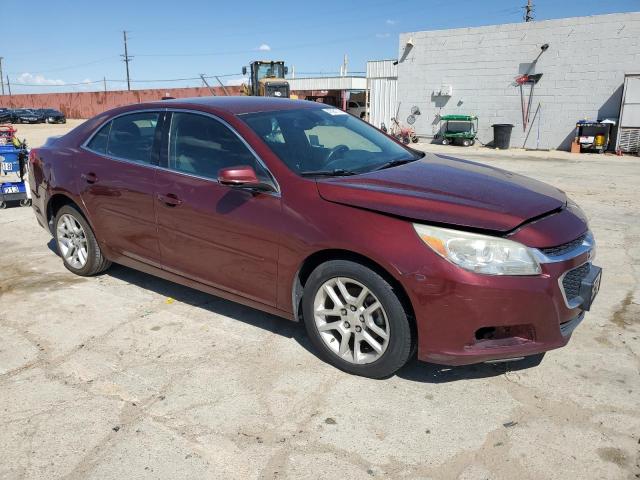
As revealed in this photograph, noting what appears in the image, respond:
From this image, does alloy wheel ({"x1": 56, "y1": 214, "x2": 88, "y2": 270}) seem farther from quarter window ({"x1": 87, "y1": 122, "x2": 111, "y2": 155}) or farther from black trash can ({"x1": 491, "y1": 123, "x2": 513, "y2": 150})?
black trash can ({"x1": 491, "y1": 123, "x2": 513, "y2": 150})

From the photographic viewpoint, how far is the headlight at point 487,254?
2.73 metres

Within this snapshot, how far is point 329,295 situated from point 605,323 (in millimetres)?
2249

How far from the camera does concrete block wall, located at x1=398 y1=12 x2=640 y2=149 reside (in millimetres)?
19406

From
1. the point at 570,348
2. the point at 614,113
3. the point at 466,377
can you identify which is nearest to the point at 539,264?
the point at 466,377

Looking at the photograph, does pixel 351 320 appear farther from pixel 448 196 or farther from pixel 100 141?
pixel 100 141

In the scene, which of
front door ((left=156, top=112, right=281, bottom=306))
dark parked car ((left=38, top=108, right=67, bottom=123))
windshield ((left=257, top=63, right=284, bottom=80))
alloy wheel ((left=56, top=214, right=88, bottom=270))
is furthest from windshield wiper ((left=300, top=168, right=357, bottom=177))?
dark parked car ((left=38, top=108, right=67, bottom=123))

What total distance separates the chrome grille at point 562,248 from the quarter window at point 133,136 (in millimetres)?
2920

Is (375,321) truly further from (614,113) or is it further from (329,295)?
(614,113)

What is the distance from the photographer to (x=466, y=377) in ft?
10.6

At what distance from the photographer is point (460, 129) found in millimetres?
22734

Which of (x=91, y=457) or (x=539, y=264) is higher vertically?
(x=539, y=264)

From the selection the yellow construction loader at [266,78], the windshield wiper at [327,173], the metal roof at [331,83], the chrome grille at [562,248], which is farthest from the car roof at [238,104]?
the metal roof at [331,83]

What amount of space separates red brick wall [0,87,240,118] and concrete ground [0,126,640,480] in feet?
128

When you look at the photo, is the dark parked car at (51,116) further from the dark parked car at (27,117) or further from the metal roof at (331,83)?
the metal roof at (331,83)
